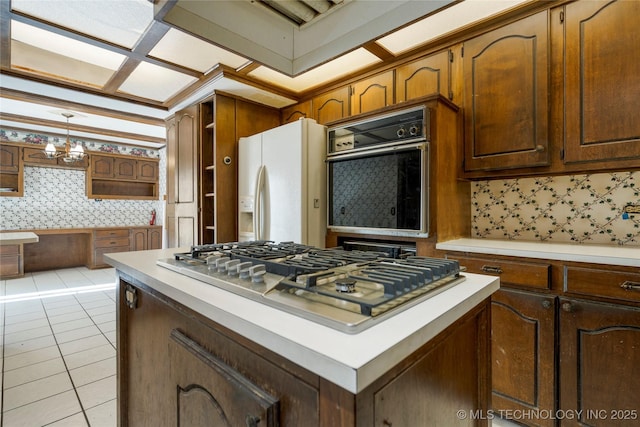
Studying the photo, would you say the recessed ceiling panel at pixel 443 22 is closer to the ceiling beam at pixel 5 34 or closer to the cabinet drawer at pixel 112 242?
the ceiling beam at pixel 5 34

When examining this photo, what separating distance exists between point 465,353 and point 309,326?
495mm

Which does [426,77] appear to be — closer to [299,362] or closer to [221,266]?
[221,266]

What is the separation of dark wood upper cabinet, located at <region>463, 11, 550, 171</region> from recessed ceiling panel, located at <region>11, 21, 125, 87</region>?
8.81 feet

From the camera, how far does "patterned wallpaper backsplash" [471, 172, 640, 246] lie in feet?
5.61

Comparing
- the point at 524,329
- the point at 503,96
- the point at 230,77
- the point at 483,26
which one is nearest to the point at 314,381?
the point at 524,329

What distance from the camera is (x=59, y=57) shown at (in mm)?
2674

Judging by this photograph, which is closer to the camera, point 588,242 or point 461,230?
point 588,242

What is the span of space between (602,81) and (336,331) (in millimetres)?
1957

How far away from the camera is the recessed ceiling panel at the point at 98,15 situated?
1.78m

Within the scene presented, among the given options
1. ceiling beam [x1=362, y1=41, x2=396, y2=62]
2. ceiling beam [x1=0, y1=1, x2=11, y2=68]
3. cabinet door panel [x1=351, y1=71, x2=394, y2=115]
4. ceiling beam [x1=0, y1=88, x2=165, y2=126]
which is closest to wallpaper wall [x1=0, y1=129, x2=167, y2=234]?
ceiling beam [x1=0, y1=88, x2=165, y2=126]

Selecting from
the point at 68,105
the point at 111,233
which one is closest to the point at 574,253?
the point at 68,105

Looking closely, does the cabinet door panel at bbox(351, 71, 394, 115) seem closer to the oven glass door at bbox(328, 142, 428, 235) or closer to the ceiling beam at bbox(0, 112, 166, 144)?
the oven glass door at bbox(328, 142, 428, 235)

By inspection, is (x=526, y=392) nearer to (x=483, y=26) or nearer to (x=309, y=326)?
(x=309, y=326)

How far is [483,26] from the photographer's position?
1.90 m
